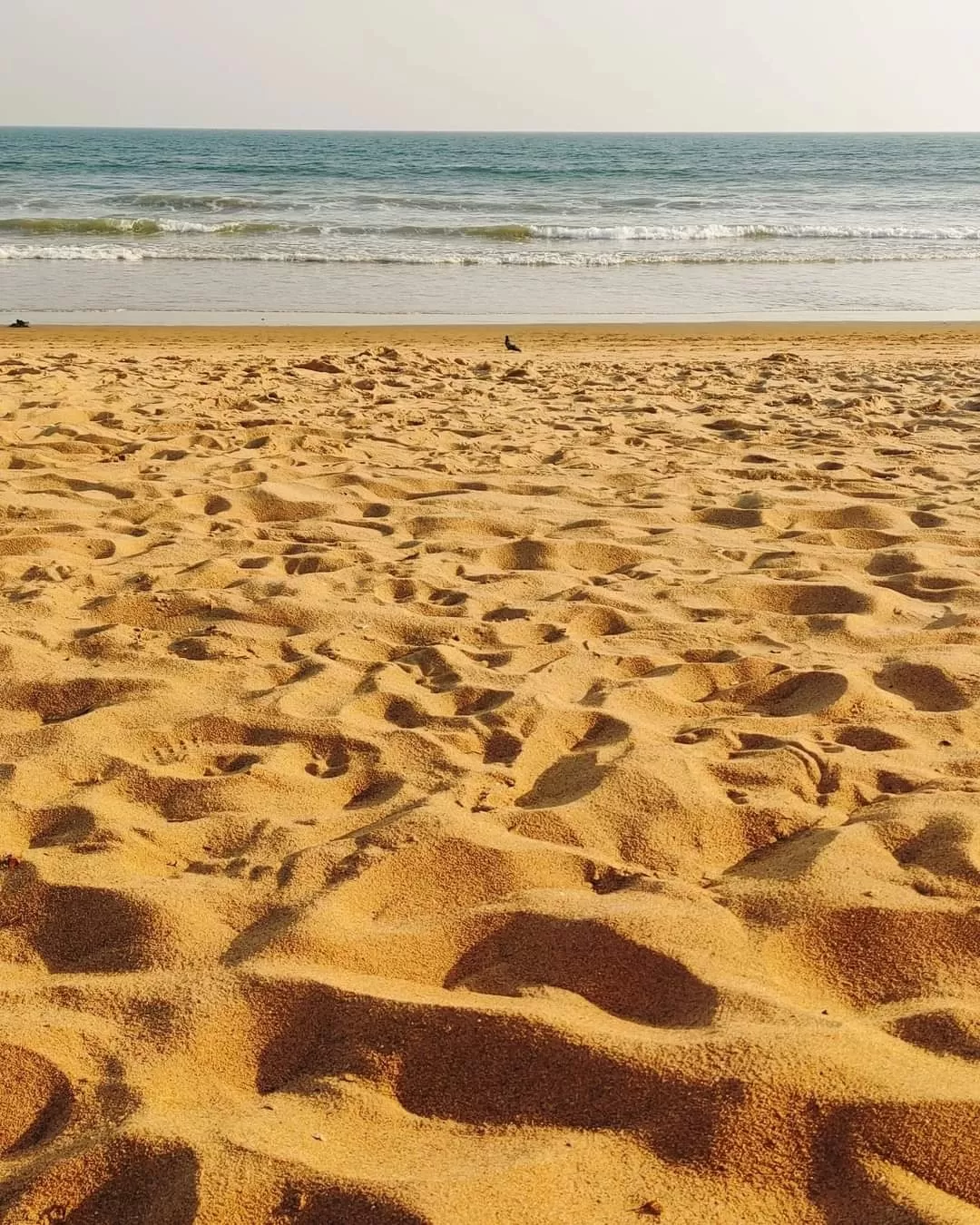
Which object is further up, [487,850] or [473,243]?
[473,243]

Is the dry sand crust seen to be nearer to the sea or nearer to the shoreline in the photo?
Result: the shoreline

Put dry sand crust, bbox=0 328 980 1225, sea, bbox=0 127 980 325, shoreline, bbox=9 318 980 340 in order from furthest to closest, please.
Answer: sea, bbox=0 127 980 325, shoreline, bbox=9 318 980 340, dry sand crust, bbox=0 328 980 1225

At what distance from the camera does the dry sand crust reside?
1540 millimetres

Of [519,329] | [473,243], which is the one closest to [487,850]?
[519,329]

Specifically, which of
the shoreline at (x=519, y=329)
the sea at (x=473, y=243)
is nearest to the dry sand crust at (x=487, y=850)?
the shoreline at (x=519, y=329)

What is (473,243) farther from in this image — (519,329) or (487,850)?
(487,850)

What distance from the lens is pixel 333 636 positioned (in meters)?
3.39

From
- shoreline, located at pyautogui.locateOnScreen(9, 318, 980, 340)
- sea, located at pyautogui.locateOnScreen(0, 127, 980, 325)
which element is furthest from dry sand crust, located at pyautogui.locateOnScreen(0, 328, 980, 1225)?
sea, located at pyautogui.locateOnScreen(0, 127, 980, 325)

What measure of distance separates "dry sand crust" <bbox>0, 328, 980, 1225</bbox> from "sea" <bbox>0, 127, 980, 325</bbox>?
8.70m

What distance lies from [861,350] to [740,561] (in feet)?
22.2

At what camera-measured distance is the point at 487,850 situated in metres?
2.27

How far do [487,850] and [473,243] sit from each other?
18.8 m

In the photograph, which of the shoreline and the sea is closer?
the shoreline

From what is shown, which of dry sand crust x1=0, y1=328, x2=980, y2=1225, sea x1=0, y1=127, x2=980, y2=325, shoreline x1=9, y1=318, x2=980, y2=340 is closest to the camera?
dry sand crust x1=0, y1=328, x2=980, y2=1225
